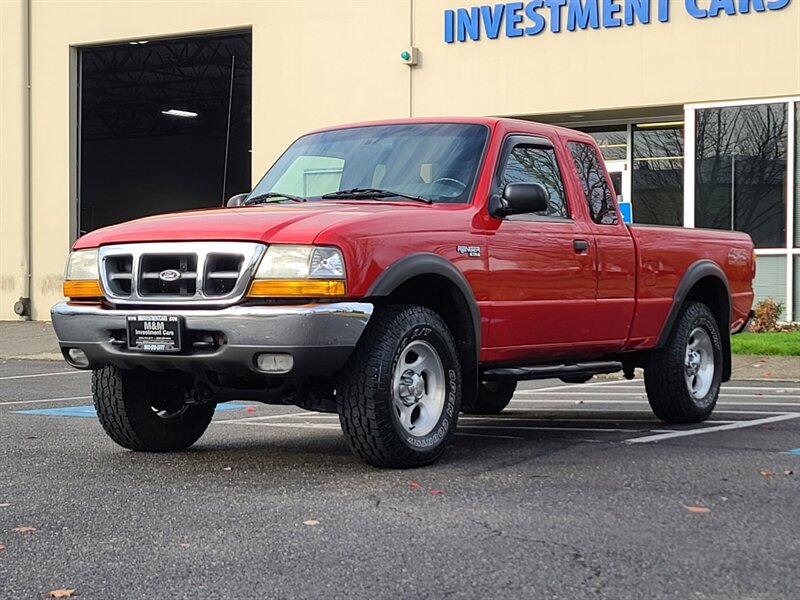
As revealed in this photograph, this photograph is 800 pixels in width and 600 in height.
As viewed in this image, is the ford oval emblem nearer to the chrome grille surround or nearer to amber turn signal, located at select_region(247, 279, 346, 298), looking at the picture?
the chrome grille surround

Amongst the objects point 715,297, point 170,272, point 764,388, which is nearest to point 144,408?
point 170,272

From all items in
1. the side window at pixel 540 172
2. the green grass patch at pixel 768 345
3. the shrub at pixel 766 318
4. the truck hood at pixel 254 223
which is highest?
the side window at pixel 540 172

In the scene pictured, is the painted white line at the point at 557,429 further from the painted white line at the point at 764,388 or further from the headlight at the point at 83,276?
the painted white line at the point at 764,388

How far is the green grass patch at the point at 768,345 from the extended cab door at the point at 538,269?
27.5 ft

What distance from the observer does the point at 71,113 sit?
1013 inches

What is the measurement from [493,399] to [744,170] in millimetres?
11015

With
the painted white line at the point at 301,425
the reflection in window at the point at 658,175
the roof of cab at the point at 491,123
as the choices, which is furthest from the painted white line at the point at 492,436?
the reflection in window at the point at 658,175

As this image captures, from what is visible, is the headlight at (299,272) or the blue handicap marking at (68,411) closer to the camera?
the headlight at (299,272)

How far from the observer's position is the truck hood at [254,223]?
20.6 ft

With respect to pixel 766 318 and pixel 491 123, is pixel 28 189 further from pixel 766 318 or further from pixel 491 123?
pixel 491 123

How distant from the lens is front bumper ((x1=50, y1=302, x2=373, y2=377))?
6.06 meters

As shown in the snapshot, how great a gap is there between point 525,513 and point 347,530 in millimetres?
807

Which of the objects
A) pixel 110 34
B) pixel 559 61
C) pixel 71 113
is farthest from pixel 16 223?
pixel 559 61

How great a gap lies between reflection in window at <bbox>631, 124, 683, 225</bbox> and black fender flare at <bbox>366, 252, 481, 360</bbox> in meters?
14.3
